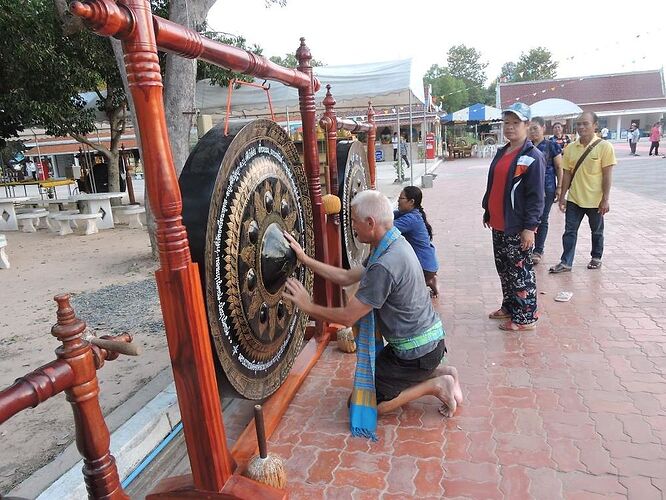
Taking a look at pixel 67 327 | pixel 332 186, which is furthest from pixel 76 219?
pixel 67 327

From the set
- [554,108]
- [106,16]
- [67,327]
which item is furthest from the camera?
[554,108]

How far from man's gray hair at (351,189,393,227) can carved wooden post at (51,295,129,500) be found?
4.95ft

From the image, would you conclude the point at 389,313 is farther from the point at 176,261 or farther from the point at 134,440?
the point at 134,440

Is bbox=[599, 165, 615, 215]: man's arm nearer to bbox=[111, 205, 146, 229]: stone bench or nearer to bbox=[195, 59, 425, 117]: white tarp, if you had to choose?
bbox=[195, 59, 425, 117]: white tarp

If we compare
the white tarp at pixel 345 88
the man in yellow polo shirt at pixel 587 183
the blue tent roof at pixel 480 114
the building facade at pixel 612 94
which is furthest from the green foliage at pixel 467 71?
the man in yellow polo shirt at pixel 587 183

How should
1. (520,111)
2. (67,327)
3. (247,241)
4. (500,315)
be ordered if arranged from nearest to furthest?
1. (67,327)
2. (247,241)
3. (520,111)
4. (500,315)

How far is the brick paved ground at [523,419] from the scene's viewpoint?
2.22 m

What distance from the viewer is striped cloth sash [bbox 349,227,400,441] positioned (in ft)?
8.57

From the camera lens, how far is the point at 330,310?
2506mm

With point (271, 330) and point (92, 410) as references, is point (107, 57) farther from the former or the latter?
point (92, 410)

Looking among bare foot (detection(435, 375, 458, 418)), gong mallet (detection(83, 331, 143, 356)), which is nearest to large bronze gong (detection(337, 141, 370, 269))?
bare foot (detection(435, 375, 458, 418))

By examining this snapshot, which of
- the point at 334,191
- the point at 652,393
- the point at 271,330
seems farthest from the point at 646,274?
the point at 271,330

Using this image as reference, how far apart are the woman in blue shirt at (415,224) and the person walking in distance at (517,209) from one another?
56cm

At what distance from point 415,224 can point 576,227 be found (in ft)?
6.66
